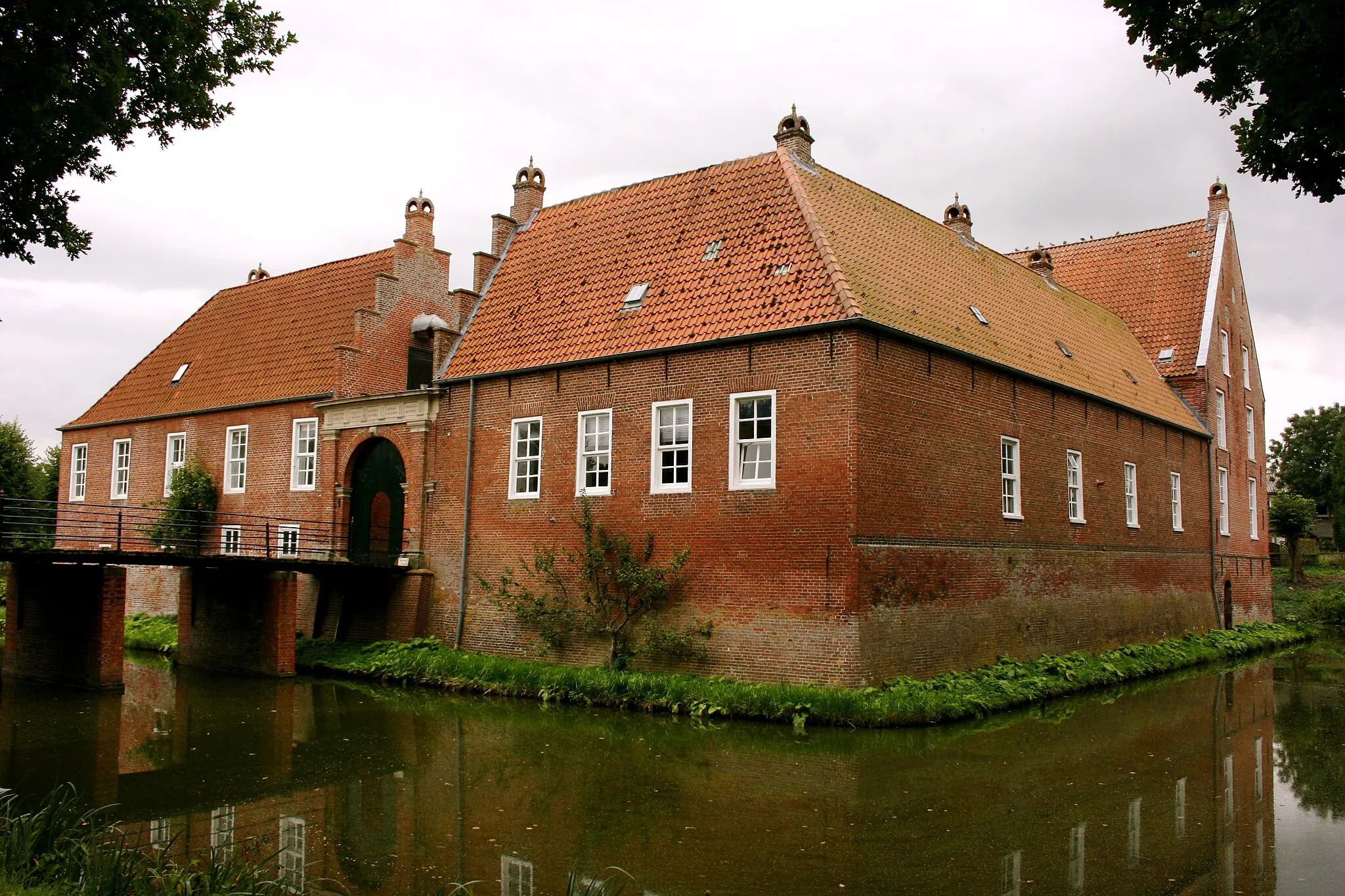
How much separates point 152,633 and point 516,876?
64.3 ft

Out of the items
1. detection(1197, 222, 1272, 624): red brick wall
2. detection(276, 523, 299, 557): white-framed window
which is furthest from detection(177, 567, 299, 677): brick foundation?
detection(1197, 222, 1272, 624): red brick wall

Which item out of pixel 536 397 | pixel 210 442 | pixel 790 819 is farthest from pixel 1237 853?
pixel 210 442

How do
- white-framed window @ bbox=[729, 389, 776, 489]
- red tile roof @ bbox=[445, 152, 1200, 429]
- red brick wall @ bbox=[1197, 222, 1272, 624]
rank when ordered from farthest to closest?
red brick wall @ bbox=[1197, 222, 1272, 624]
red tile roof @ bbox=[445, 152, 1200, 429]
white-framed window @ bbox=[729, 389, 776, 489]

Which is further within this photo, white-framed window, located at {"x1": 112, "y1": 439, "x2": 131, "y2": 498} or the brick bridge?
white-framed window, located at {"x1": 112, "y1": 439, "x2": 131, "y2": 498}

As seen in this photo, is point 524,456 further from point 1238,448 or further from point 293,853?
point 1238,448

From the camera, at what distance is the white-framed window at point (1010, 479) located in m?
18.4

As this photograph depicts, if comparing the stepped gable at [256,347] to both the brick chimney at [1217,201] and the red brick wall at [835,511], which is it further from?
the brick chimney at [1217,201]

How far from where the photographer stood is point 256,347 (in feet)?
87.3

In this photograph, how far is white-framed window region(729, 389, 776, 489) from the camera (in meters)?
15.9

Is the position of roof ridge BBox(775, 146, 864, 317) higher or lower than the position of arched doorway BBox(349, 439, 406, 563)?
higher

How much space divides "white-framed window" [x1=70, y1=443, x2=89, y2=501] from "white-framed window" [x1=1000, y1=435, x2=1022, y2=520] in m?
24.3

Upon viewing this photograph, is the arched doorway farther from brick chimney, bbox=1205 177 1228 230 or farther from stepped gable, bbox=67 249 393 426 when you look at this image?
brick chimney, bbox=1205 177 1228 230

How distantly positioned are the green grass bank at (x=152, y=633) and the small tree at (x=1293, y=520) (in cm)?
3965

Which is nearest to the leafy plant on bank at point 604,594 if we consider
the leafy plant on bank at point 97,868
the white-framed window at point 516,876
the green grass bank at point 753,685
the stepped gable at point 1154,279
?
the green grass bank at point 753,685
